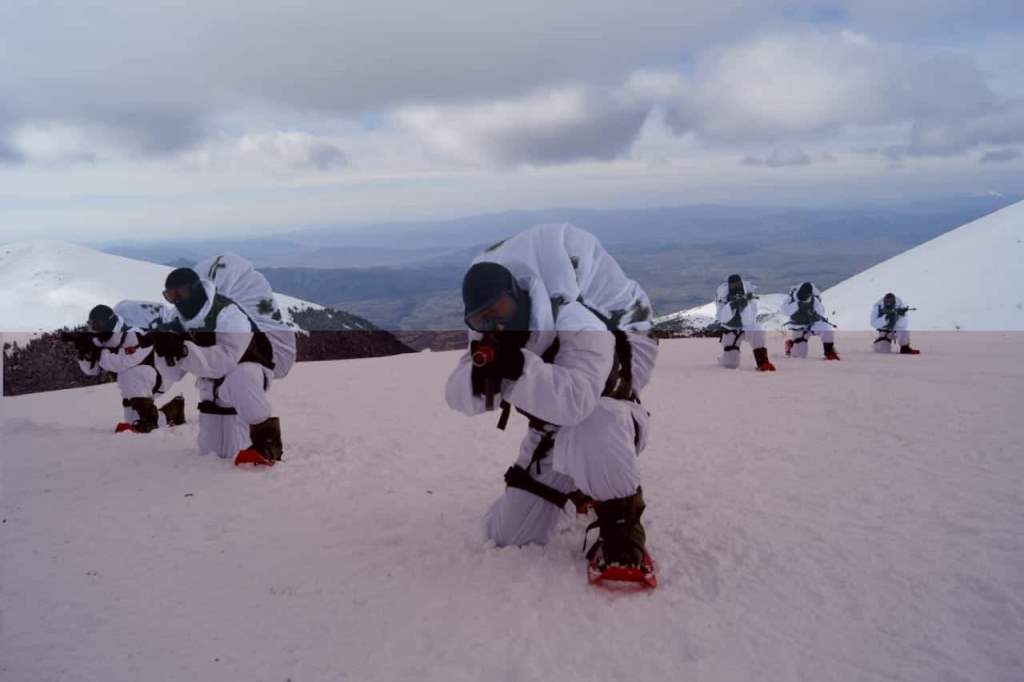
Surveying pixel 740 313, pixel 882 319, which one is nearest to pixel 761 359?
pixel 740 313

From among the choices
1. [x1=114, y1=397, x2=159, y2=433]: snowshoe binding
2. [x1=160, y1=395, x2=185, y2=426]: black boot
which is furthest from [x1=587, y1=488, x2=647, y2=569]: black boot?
[x1=160, y1=395, x2=185, y2=426]: black boot

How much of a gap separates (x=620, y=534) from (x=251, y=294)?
308 centimetres

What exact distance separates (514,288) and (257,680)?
142cm

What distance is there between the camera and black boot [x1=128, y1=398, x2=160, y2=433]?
580 centimetres

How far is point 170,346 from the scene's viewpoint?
158 inches

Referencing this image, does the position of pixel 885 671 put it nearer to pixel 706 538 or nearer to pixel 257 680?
pixel 706 538

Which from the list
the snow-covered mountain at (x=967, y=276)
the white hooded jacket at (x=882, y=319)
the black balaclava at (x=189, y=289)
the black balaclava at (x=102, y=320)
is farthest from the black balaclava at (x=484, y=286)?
the white hooded jacket at (x=882, y=319)

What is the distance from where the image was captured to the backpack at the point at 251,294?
4.26 m

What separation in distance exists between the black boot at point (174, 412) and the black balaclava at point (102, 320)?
3.10 ft

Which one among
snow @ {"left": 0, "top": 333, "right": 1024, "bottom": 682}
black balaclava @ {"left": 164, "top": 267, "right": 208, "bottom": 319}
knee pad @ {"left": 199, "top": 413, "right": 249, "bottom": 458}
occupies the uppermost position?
black balaclava @ {"left": 164, "top": 267, "right": 208, "bottom": 319}

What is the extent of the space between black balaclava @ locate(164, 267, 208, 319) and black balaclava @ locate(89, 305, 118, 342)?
0.37 meters

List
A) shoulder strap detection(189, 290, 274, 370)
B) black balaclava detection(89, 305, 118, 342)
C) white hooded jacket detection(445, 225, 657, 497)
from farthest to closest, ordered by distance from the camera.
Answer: shoulder strap detection(189, 290, 274, 370), black balaclava detection(89, 305, 118, 342), white hooded jacket detection(445, 225, 657, 497)

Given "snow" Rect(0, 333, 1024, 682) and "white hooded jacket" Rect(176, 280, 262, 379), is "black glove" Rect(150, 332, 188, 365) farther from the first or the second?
"snow" Rect(0, 333, 1024, 682)

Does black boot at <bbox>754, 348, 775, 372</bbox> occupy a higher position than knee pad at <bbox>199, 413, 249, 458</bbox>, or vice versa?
black boot at <bbox>754, 348, 775, 372</bbox>
